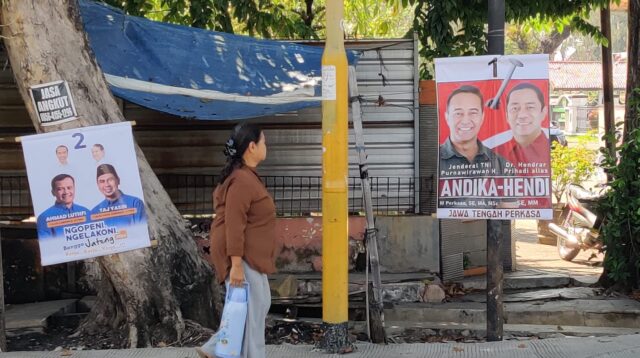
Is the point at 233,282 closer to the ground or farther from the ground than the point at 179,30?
closer to the ground

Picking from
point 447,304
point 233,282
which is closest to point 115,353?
point 233,282

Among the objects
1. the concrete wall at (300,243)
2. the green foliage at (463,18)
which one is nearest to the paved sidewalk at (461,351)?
the concrete wall at (300,243)

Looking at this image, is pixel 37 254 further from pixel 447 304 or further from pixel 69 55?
pixel 447 304

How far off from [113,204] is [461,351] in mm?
2835

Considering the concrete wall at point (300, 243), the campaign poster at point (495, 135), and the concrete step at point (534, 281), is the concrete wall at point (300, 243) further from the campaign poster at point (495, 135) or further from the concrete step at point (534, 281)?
the campaign poster at point (495, 135)

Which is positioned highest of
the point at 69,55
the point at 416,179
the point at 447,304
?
the point at 69,55

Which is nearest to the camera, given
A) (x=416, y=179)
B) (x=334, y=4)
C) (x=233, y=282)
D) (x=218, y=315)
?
(x=233, y=282)

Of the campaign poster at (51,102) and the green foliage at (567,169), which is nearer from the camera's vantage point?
the campaign poster at (51,102)

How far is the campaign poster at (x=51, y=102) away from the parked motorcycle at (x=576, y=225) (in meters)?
7.20

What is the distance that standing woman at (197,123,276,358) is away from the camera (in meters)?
4.45

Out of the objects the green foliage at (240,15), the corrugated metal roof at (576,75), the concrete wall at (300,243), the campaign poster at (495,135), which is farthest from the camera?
the corrugated metal roof at (576,75)

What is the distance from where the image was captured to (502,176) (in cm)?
563

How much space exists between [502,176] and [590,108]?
132 feet

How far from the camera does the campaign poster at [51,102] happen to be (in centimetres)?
575
